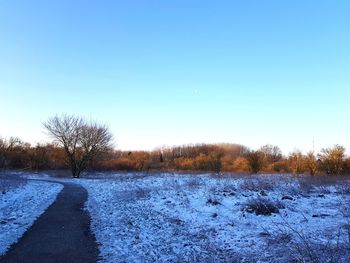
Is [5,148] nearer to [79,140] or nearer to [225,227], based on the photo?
[79,140]

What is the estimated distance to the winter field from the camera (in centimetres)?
761

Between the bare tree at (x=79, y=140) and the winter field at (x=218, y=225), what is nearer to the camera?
the winter field at (x=218, y=225)

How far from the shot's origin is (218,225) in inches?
412

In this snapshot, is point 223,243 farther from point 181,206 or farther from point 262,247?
point 181,206

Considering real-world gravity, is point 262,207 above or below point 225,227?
above

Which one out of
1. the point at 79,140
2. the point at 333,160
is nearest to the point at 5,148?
the point at 79,140

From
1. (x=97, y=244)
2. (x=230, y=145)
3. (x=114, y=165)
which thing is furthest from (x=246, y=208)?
(x=230, y=145)

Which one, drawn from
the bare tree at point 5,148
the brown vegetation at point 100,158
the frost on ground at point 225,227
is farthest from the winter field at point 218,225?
the bare tree at point 5,148

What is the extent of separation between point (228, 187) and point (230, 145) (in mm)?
101015

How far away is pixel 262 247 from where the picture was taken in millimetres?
7902

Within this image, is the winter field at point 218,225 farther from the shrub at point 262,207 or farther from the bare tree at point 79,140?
the bare tree at point 79,140

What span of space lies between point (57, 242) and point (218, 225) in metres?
4.37

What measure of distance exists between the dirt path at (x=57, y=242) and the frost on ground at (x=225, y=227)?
37 centimetres

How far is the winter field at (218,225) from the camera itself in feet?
25.0
